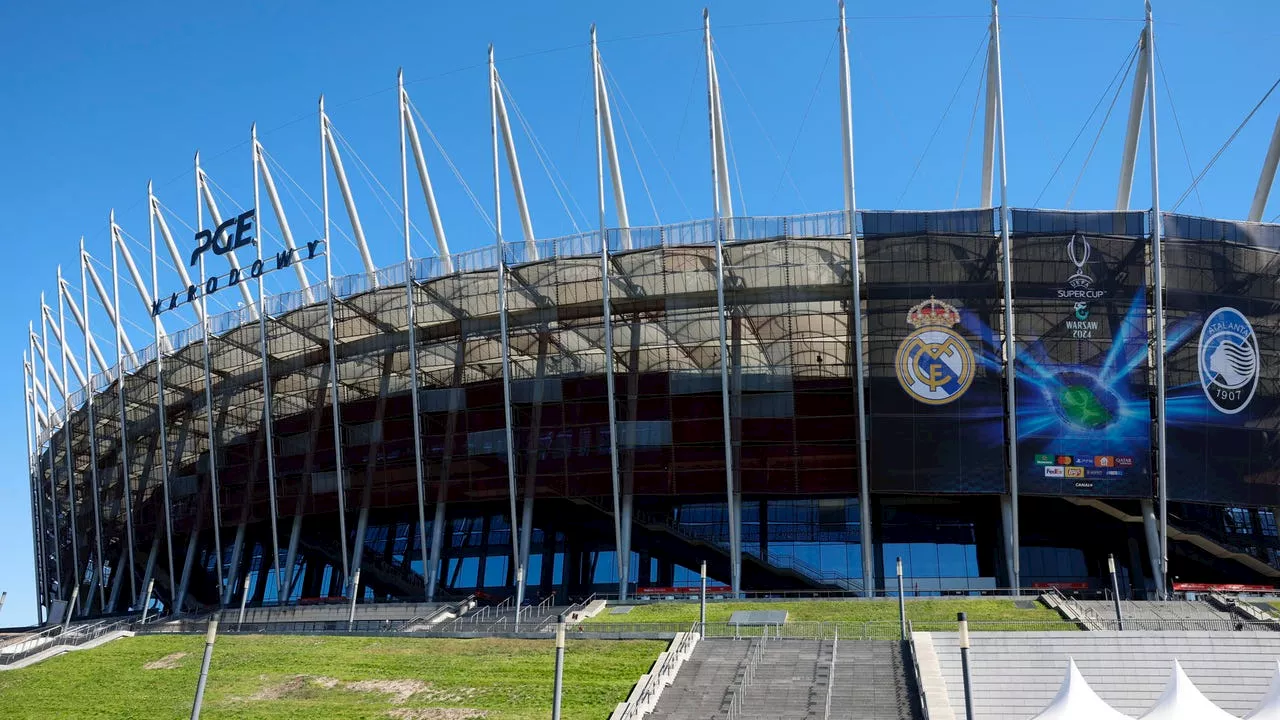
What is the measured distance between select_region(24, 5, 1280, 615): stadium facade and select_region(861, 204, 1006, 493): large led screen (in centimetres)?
12

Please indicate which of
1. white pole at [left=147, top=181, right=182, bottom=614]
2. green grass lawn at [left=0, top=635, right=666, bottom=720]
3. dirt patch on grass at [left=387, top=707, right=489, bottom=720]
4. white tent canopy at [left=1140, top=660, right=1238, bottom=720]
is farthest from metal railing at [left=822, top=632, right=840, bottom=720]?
white pole at [left=147, top=181, right=182, bottom=614]

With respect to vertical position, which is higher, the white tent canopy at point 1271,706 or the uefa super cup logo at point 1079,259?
the uefa super cup logo at point 1079,259

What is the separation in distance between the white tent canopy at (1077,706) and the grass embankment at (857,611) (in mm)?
13121

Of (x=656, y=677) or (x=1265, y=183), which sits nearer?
(x=656, y=677)

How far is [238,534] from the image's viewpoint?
74.0 meters

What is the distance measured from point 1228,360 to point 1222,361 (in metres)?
0.34

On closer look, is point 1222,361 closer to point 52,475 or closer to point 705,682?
point 705,682

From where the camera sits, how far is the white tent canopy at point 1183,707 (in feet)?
95.0

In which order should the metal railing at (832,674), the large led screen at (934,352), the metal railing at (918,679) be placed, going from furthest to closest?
the large led screen at (934,352), the metal railing at (832,674), the metal railing at (918,679)

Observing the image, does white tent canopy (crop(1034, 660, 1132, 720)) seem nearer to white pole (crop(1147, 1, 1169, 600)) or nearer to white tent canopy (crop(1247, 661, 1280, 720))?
white tent canopy (crop(1247, 661, 1280, 720))

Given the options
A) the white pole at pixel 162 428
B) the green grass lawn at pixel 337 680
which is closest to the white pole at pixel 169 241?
the white pole at pixel 162 428

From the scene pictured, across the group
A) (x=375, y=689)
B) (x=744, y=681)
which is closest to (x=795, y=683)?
(x=744, y=681)

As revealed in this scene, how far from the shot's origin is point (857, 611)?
1887 inches

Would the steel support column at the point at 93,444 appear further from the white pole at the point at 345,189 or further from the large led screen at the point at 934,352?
the large led screen at the point at 934,352
